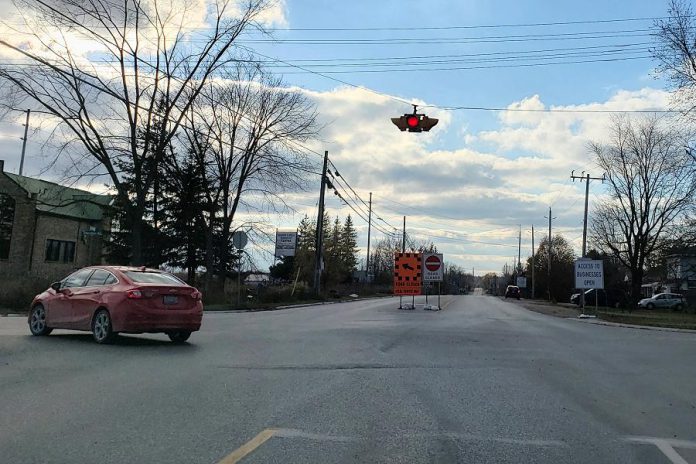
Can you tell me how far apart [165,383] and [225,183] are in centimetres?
3732

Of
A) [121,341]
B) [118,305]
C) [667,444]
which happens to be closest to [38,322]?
[121,341]

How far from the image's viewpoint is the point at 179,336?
1294cm

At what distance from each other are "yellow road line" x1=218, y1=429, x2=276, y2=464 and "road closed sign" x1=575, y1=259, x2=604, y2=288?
2905 centimetres

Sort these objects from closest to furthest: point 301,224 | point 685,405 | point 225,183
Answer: point 685,405, point 225,183, point 301,224

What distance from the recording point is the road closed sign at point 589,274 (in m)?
31.8

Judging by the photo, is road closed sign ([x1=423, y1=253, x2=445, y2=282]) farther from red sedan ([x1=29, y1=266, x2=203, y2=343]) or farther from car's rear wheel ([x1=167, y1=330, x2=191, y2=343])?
red sedan ([x1=29, y1=266, x2=203, y2=343])

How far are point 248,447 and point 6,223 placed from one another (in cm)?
4882

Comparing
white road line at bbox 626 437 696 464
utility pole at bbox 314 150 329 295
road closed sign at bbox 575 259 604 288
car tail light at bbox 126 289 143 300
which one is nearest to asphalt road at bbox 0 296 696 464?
white road line at bbox 626 437 696 464

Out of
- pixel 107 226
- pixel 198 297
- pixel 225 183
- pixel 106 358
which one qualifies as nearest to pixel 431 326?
pixel 198 297

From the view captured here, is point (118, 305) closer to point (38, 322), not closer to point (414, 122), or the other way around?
point (38, 322)

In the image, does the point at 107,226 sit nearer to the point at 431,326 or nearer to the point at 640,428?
the point at 431,326

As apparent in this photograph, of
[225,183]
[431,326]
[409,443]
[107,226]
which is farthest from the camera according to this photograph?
[107,226]

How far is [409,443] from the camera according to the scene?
5648mm

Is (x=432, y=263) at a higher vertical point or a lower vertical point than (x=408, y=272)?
higher
